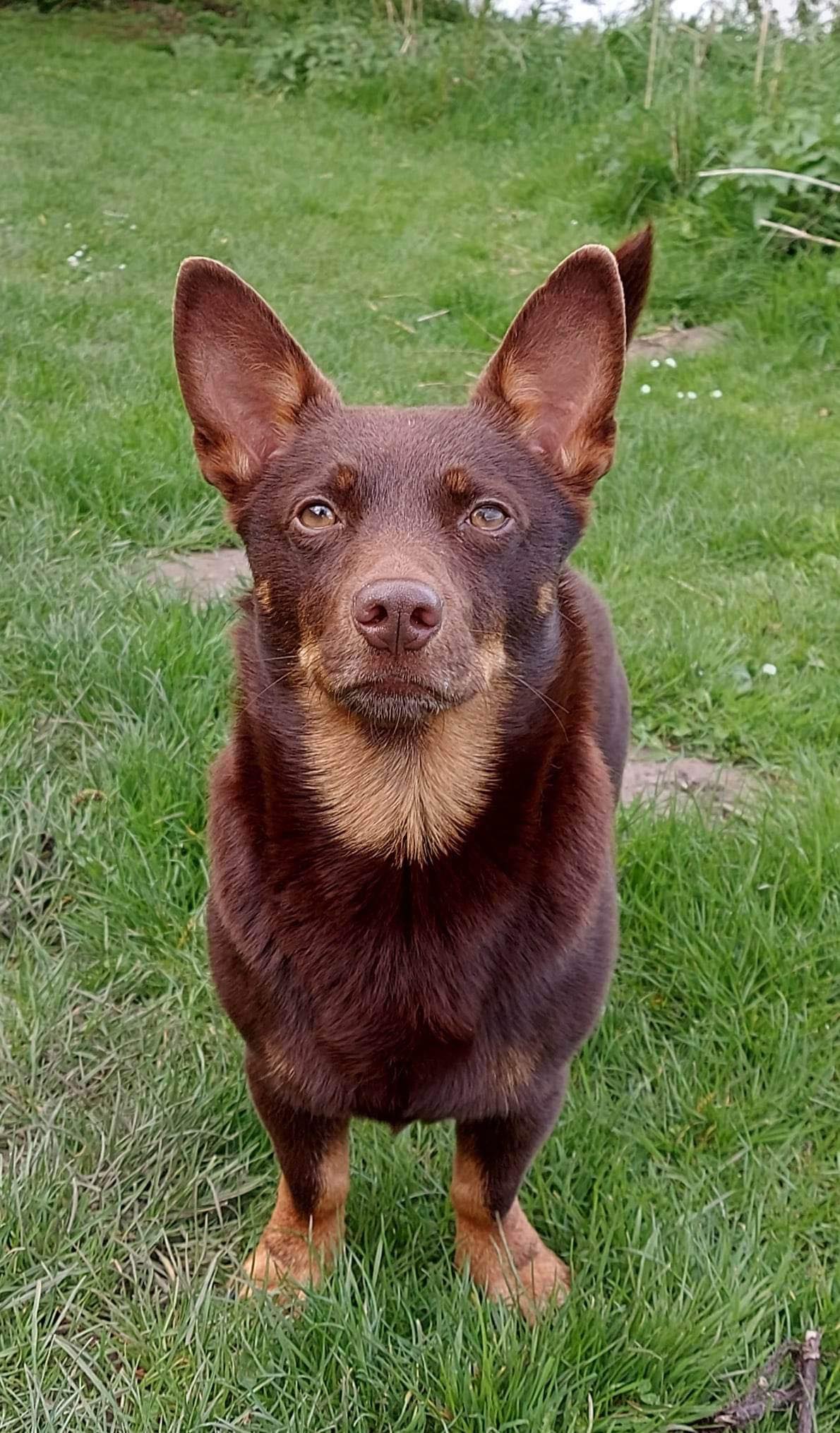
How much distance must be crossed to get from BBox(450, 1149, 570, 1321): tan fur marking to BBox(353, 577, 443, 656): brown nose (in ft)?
2.95

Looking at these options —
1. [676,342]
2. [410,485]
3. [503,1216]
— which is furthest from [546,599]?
[676,342]

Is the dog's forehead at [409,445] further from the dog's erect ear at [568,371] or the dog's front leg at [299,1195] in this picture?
the dog's front leg at [299,1195]

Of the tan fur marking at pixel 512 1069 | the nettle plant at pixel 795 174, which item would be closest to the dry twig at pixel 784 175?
the nettle plant at pixel 795 174

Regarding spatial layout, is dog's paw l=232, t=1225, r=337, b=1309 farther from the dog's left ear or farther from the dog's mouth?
the dog's left ear

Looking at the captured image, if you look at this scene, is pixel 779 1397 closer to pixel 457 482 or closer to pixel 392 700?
pixel 392 700

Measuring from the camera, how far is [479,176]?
8.22m


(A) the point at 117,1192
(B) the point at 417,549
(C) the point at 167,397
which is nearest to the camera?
(B) the point at 417,549

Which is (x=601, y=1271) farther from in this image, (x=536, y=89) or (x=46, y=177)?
(x=536, y=89)

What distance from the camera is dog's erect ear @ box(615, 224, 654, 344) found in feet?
6.47

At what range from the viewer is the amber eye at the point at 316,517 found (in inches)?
→ 67.1

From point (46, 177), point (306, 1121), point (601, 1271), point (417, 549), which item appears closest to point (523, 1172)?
point (601, 1271)

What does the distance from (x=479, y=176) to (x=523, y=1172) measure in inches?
307

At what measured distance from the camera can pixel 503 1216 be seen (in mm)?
1893

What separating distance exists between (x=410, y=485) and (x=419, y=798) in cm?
46
